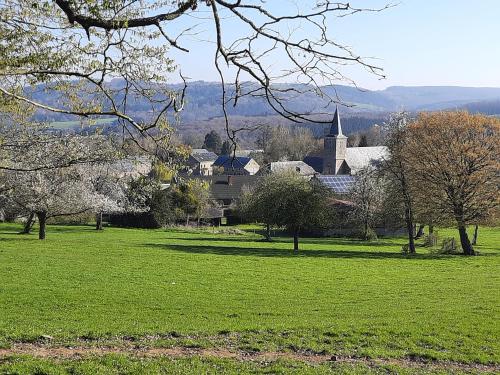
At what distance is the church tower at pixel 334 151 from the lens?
359ft

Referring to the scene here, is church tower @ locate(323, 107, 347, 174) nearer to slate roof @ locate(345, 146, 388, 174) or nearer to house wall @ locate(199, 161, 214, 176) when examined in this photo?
Result: slate roof @ locate(345, 146, 388, 174)

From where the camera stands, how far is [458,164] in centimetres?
3731

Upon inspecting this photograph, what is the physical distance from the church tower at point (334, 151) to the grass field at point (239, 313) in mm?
76750

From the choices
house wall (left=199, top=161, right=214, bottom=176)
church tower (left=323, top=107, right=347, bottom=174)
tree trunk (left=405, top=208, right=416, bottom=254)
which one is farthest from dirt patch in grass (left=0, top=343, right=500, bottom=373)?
house wall (left=199, top=161, right=214, bottom=176)

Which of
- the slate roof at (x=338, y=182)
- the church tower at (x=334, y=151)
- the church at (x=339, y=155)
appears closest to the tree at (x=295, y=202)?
the slate roof at (x=338, y=182)

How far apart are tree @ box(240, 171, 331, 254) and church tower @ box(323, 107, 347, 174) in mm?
69438

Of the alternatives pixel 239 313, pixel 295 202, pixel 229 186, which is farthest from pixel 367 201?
pixel 239 313

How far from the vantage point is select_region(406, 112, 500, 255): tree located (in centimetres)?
3700

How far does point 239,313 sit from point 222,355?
5.80m

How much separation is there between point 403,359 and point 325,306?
732 cm

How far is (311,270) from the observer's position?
1120 inches

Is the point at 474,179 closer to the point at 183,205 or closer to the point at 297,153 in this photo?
the point at 183,205

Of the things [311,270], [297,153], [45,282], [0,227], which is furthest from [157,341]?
[297,153]

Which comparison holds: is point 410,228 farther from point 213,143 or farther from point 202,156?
point 213,143
